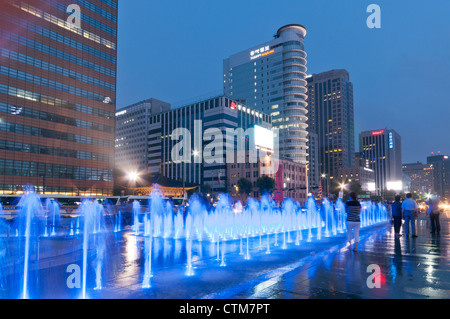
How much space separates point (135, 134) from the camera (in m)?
150

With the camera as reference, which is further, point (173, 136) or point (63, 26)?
point (173, 136)

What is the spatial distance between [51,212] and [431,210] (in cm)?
3052

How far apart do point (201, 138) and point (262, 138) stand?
2874cm

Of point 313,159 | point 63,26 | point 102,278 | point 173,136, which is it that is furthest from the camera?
→ point 313,159

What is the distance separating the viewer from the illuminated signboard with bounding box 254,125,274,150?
296 ft

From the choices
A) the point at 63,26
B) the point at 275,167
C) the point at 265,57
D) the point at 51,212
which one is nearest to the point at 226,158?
the point at 275,167

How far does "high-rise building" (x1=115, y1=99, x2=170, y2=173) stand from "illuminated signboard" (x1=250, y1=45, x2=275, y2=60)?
46570 mm

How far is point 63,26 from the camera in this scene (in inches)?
2176

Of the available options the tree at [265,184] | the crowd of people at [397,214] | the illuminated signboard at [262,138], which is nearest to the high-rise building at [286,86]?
the illuminated signboard at [262,138]

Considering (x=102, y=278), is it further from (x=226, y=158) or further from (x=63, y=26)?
(x=226, y=158)

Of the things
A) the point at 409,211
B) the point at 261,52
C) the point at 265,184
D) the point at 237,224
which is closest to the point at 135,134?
the point at 261,52

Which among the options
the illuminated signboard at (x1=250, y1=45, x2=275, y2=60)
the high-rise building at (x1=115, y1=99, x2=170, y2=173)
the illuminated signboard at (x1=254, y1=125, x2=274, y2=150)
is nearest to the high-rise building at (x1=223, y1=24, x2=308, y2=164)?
the illuminated signboard at (x1=250, y1=45, x2=275, y2=60)

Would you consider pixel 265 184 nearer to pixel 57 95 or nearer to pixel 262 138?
pixel 262 138

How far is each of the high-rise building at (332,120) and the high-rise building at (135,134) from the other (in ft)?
295
